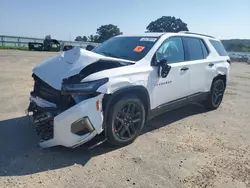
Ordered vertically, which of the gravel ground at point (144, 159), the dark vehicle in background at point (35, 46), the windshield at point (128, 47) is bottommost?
the dark vehicle in background at point (35, 46)

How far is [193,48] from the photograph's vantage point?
563 cm

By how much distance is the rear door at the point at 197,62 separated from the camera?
5414 millimetres

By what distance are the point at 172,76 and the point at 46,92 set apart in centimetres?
220

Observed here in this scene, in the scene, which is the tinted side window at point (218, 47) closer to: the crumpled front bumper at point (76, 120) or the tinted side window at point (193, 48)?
the tinted side window at point (193, 48)

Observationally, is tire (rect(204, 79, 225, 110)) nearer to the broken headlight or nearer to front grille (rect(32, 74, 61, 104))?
the broken headlight

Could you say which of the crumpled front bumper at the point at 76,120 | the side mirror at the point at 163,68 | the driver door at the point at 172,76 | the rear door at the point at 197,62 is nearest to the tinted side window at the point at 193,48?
the rear door at the point at 197,62

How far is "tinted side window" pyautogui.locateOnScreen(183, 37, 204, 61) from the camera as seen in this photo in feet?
17.8

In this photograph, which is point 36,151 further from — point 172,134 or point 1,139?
point 172,134

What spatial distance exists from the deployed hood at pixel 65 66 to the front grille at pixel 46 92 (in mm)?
129

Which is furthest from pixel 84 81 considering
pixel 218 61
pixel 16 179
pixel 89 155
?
pixel 218 61

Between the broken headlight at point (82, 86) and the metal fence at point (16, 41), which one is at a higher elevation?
the broken headlight at point (82, 86)

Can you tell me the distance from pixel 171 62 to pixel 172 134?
1.30 m

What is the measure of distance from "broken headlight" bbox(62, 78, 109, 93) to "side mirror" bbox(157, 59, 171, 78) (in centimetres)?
125

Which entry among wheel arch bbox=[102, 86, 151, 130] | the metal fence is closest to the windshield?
wheel arch bbox=[102, 86, 151, 130]
